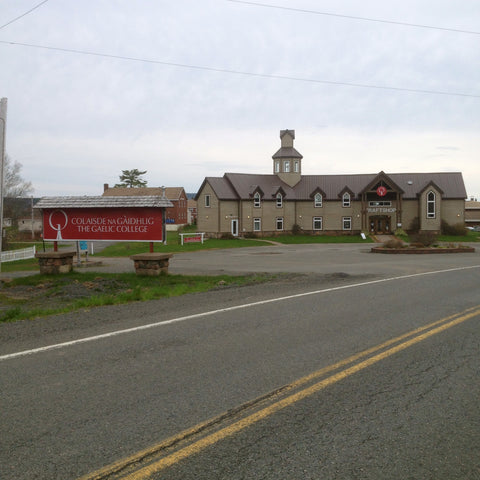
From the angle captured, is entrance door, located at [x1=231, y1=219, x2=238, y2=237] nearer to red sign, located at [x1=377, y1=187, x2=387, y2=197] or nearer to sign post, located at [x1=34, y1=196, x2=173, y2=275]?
red sign, located at [x1=377, y1=187, x2=387, y2=197]

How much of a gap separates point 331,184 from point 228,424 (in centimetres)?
6033

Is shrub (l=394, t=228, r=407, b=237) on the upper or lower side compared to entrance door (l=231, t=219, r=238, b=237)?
A: lower

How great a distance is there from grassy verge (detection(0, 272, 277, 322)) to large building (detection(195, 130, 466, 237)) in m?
41.4

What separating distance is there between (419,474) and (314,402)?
4.83 ft

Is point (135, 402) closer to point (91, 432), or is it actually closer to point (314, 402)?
point (91, 432)

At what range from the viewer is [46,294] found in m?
12.9

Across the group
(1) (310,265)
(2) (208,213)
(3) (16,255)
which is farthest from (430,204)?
(3) (16,255)

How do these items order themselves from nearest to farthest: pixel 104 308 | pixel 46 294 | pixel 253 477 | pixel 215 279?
pixel 253 477 < pixel 104 308 < pixel 46 294 < pixel 215 279

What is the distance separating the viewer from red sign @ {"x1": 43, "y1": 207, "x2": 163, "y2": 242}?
1864cm

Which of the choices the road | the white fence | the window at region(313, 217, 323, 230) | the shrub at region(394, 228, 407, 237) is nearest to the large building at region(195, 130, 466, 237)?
the window at region(313, 217, 323, 230)

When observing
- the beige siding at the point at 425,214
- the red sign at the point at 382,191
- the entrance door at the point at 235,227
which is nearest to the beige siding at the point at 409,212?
the beige siding at the point at 425,214

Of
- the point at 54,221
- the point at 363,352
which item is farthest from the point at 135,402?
the point at 54,221

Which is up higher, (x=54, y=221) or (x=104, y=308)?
(x=54, y=221)

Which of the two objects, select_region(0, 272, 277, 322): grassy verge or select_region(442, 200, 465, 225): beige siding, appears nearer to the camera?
select_region(0, 272, 277, 322): grassy verge
